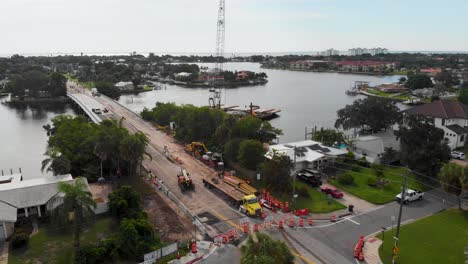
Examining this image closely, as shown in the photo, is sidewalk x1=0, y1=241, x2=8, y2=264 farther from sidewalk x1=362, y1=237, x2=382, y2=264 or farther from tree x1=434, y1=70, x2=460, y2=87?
tree x1=434, y1=70, x2=460, y2=87

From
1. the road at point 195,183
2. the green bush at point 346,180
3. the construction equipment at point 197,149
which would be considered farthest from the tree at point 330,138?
the road at point 195,183

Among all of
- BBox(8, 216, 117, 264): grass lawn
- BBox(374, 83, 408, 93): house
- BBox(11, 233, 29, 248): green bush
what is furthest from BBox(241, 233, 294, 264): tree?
BBox(374, 83, 408, 93): house

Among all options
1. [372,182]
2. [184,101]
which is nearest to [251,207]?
[372,182]

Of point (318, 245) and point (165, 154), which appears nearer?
point (318, 245)

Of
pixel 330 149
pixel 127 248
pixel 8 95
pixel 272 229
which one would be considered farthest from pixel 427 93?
pixel 8 95

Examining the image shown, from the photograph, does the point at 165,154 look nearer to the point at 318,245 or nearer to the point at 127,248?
the point at 127,248
